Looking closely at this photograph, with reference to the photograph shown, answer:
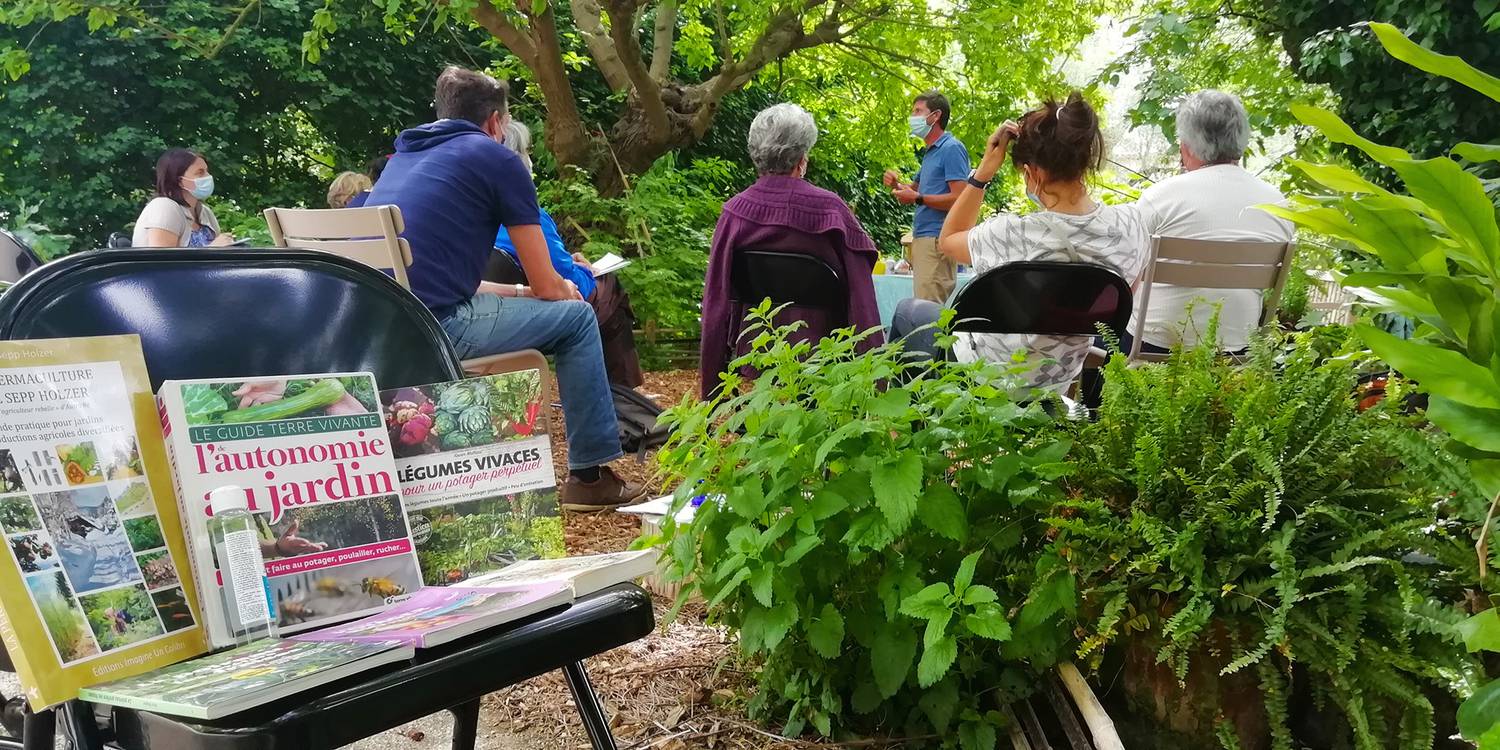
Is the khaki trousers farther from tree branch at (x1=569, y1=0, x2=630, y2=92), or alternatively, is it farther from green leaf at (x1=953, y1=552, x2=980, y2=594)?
green leaf at (x1=953, y1=552, x2=980, y2=594)

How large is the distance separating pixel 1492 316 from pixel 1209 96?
255 centimetres

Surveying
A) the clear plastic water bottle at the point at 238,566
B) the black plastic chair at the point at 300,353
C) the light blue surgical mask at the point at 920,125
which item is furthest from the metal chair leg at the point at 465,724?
the light blue surgical mask at the point at 920,125

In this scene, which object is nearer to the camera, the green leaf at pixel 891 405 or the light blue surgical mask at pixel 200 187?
the green leaf at pixel 891 405

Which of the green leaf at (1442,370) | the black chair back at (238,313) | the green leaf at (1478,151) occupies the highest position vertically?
the green leaf at (1478,151)

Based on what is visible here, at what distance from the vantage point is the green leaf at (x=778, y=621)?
5.12ft

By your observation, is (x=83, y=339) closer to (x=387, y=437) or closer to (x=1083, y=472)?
(x=387, y=437)

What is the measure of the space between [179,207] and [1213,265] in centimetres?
491

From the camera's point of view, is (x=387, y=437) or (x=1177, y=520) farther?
(x=1177, y=520)

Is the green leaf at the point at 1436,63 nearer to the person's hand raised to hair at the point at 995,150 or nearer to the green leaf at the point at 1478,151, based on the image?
the green leaf at the point at 1478,151

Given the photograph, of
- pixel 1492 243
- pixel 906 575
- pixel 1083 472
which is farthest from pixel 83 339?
pixel 1492 243

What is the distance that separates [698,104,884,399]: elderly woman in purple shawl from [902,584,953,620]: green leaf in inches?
84.6

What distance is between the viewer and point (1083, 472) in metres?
1.65

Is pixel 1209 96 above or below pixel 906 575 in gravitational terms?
above

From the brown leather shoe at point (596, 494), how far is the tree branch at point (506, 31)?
10.4 feet
